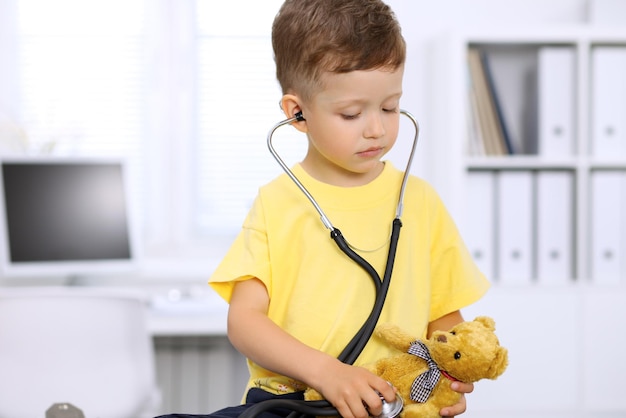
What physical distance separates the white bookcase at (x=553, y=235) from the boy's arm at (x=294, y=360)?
6.03ft

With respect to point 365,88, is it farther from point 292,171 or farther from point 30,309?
point 30,309

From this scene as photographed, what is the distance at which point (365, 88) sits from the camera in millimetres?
1021

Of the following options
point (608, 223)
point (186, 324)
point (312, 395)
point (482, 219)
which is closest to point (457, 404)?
point (312, 395)

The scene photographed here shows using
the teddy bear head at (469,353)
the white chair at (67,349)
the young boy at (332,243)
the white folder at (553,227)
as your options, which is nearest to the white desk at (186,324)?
the white chair at (67,349)

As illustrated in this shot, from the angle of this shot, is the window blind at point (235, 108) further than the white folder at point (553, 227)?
Yes

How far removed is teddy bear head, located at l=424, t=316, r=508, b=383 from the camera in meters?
0.96

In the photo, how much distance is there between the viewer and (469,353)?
96 centimetres

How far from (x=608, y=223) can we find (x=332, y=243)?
207 cm

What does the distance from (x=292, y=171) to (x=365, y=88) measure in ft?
0.75

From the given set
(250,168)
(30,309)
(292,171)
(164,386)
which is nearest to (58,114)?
(250,168)

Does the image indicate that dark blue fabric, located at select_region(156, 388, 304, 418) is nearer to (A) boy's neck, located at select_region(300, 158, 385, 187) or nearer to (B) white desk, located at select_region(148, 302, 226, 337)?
(A) boy's neck, located at select_region(300, 158, 385, 187)

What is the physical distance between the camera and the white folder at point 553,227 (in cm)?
292

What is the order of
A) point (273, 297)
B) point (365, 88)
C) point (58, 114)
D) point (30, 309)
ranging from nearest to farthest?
point (365, 88), point (273, 297), point (30, 309), point (58, 114)

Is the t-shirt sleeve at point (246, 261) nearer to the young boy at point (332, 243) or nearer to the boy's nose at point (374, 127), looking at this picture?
the young boy at point (332, 243)
